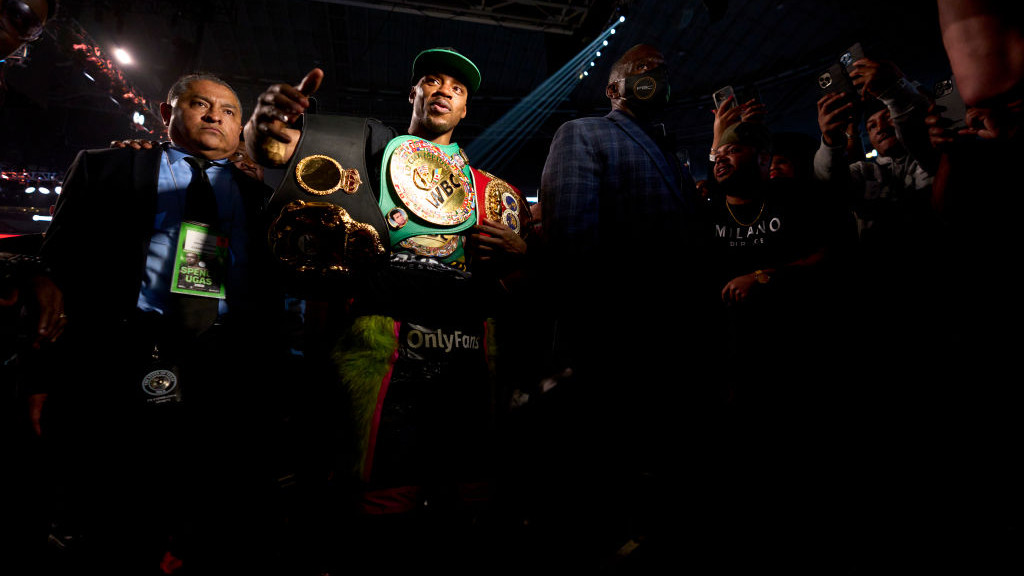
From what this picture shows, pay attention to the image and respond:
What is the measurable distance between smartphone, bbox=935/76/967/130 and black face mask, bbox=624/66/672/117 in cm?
180

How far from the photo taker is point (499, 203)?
7.83 feet

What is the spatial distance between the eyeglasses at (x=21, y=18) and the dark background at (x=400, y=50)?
6.19 metres

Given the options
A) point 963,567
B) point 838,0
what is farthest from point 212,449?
point 838,0

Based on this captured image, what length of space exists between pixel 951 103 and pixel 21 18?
5.01 m

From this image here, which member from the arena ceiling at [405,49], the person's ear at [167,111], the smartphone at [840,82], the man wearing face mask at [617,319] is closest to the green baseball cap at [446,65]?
the man wearing face mask at [617,319]

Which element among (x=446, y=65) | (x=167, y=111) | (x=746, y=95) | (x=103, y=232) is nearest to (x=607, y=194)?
(x=446, y=65)

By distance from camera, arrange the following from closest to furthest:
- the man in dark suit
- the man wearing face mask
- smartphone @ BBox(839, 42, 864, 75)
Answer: the man wearing face mask
the man in dark suit
smartphone @ BBox(839, 42, 864, 75)

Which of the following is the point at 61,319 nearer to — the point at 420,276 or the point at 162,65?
the point at 420,276

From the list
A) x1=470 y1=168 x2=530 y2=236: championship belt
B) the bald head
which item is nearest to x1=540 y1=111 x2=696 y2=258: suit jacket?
the bald head

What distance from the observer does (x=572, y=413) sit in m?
1.71

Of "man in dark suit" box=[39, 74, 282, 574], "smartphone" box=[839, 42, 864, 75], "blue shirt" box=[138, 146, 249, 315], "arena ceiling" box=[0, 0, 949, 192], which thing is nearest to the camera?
"man in dark suit" box=[39, 74, 282, 574]

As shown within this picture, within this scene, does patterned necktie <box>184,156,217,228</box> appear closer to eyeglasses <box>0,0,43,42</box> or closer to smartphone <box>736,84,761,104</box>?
eyeglasses <box>0,0,43,42</box>

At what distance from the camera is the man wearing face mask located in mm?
1680

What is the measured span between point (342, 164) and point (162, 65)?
38.2 feet
